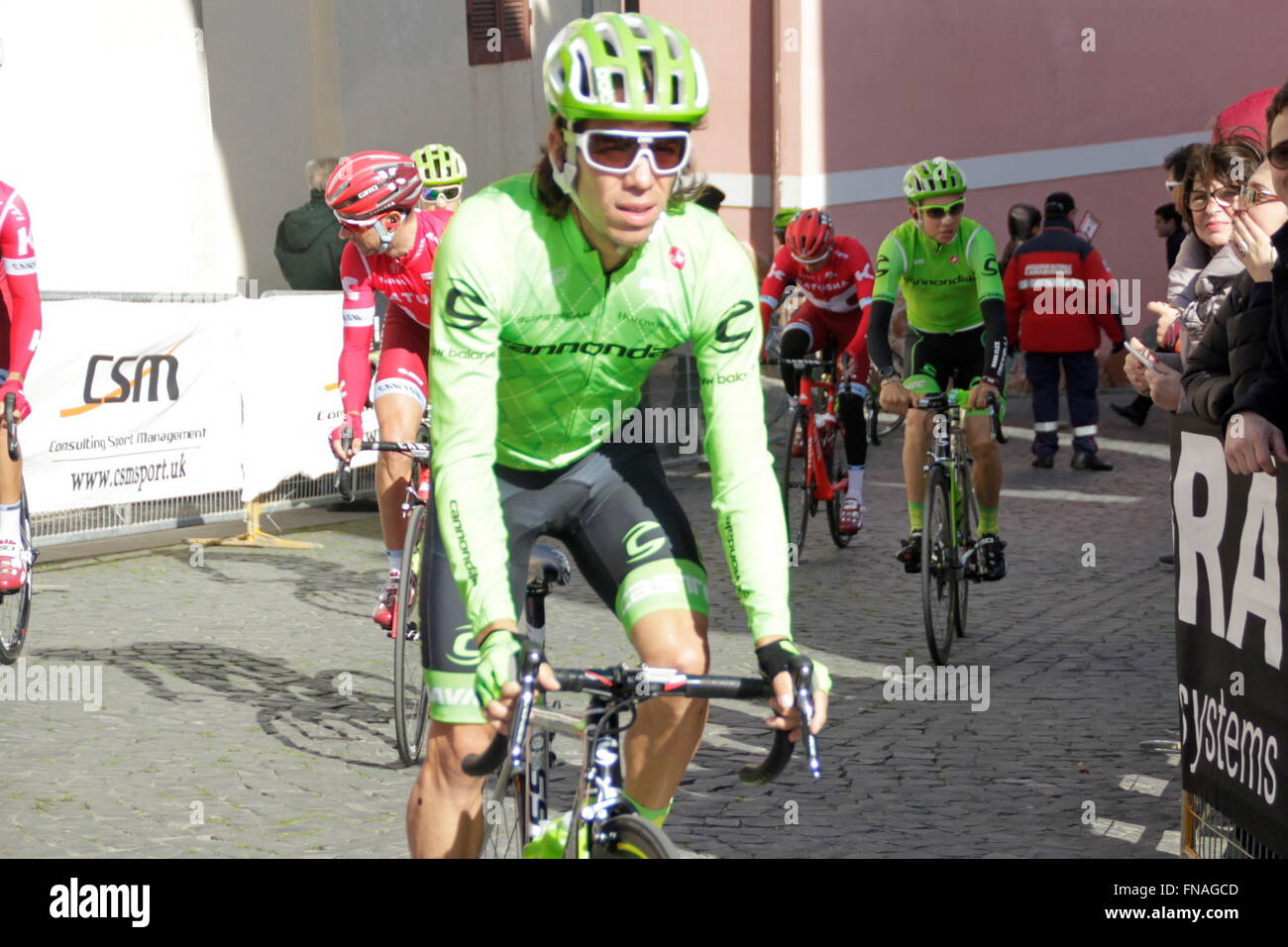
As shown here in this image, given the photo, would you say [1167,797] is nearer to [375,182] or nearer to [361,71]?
[375,182]

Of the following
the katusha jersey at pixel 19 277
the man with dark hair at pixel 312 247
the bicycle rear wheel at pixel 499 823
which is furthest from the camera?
the man with dark hair at pixel 312 247

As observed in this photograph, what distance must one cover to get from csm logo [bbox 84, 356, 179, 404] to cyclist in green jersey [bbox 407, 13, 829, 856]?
7745 mm

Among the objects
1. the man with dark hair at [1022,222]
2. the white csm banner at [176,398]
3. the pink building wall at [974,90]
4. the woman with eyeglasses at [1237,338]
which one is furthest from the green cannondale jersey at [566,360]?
the pink building wall at [974,90]

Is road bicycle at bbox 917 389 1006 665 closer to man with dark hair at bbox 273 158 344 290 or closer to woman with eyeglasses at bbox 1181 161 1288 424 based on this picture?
woman with eyeglasses at bbox 1181 161 1288 424

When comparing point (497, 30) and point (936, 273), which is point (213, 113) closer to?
point (497, 30)

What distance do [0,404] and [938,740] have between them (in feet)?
15.0

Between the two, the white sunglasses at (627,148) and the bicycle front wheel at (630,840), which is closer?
the bicycle front wheel at (630,840)

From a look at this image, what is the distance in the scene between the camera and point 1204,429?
15.2ft

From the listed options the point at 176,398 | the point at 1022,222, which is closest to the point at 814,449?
the point at 176,398

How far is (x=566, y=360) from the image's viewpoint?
370 centimetres

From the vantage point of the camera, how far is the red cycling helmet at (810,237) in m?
11.4

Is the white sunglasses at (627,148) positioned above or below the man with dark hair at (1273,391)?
above

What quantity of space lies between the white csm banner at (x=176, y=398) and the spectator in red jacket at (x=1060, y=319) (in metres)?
6.46

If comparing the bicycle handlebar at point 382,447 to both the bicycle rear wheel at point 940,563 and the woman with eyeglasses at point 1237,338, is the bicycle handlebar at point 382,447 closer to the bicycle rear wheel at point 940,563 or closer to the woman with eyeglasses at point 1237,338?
the bicycle rear wheel at point 940,563
